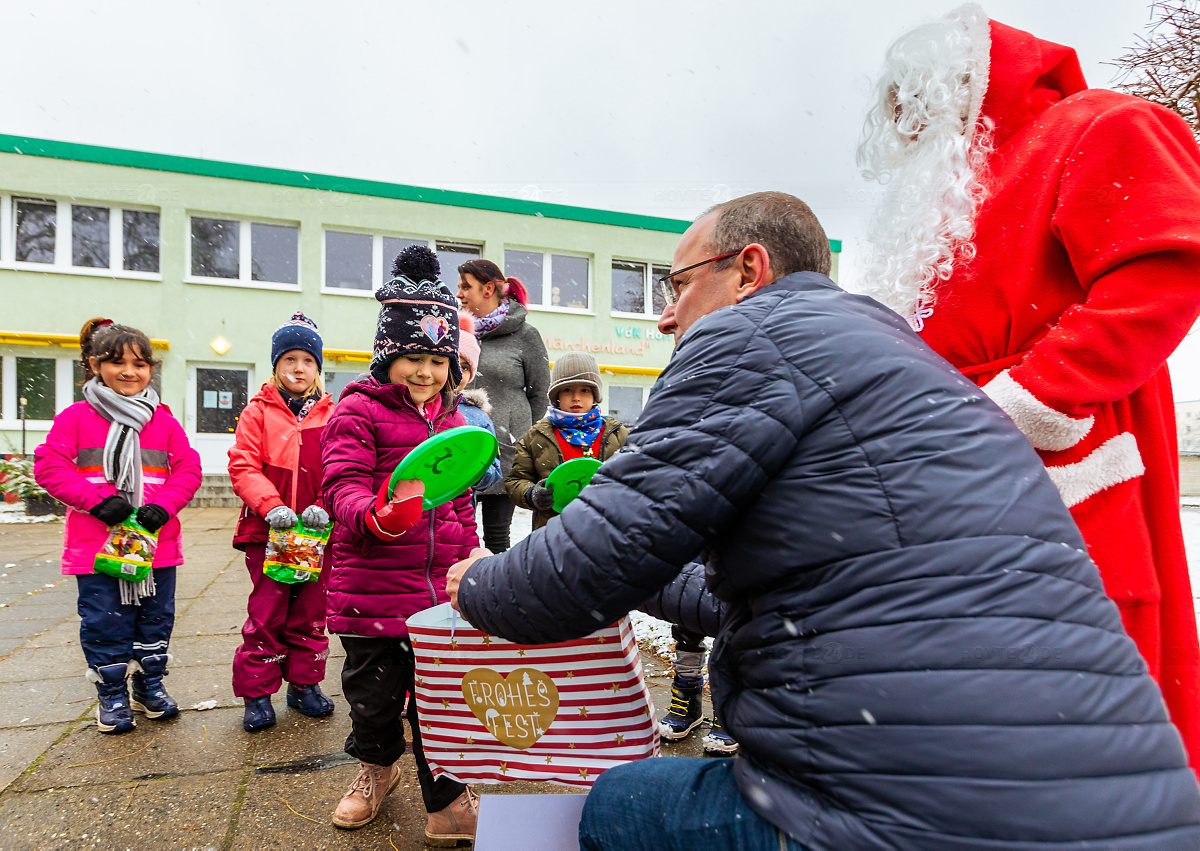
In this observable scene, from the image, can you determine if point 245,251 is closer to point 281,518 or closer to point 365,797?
point 281,518

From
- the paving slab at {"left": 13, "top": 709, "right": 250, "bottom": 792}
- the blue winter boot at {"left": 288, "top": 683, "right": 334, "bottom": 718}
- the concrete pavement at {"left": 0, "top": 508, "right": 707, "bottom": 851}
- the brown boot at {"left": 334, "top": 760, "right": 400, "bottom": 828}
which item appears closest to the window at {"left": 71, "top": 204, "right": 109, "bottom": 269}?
the concrete pavement at {"left": 0, "top": 508, "right": 707, "bottom": 851}

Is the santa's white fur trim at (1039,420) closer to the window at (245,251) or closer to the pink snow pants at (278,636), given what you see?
the pink snow pants at (278,636)

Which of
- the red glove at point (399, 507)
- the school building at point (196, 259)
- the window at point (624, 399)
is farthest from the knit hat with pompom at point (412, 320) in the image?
the window at point (624, 399)

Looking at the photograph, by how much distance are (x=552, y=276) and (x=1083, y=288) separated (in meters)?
16.2

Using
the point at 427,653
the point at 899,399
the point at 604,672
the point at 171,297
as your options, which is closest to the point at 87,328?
the point at 427,653

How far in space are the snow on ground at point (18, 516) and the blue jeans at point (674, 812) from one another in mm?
12093

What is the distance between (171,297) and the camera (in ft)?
46.1

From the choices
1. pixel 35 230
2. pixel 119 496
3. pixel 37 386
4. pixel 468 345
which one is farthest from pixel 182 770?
pixel 35 230

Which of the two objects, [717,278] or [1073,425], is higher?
[717,278]

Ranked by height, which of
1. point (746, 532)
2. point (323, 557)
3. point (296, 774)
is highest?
point (746, 532)

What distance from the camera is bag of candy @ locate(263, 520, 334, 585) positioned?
3.05 m

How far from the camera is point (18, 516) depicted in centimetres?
1046

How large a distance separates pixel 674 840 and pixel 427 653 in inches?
24.5

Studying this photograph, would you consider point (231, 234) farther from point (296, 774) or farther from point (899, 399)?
point (899, 399)
